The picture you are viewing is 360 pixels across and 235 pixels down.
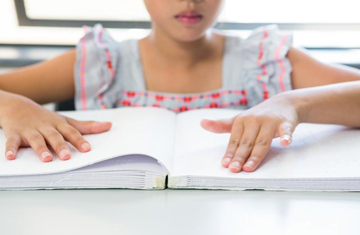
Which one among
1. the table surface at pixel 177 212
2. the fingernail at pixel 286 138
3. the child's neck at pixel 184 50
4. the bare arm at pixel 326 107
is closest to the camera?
the table surface at pixel 177 212

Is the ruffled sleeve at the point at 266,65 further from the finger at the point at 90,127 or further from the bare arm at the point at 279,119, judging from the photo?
the finger at the point at 90,127

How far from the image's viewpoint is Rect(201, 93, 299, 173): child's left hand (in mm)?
549

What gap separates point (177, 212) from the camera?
487 millimetres

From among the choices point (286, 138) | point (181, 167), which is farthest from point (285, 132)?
point (181, 167)

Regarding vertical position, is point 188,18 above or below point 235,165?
above

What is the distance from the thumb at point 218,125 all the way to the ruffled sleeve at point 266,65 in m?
0.28

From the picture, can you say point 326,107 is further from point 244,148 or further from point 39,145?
point 39,145

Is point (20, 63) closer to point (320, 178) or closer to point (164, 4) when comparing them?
point (164, 4)

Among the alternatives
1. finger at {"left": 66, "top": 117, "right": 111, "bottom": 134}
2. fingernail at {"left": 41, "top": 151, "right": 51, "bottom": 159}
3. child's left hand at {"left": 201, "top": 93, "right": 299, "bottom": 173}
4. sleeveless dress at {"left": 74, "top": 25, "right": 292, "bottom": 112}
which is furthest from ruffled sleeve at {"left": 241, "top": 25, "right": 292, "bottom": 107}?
fingernail at {"left": 41, "top": 151, "right": 51, "bottom": 159}

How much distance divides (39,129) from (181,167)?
206mm

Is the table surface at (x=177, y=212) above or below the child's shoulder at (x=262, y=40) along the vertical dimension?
below

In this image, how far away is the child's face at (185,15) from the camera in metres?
0.80

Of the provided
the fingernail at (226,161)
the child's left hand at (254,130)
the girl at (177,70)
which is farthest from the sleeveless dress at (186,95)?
the fingernail at (226,161)

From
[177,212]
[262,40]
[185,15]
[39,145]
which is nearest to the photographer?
[177,212]
